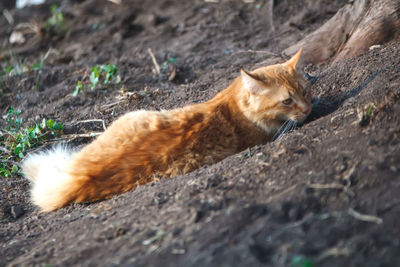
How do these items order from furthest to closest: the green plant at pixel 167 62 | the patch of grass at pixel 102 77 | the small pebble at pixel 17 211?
the green plant at pixel 167 62
the patch of grass at pixel 102 77
the small pebble at pixel 17 211

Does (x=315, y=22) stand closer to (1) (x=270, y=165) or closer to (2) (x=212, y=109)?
(2) (x=212, y=109)

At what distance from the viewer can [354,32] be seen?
4691 millimetres

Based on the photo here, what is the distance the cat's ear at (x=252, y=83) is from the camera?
12.6 ft

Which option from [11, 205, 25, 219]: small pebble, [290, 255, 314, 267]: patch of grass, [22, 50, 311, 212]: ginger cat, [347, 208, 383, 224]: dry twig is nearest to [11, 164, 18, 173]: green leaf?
[22, 50, 311, 212]: ginger cat

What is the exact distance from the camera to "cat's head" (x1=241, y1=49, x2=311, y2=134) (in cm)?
389

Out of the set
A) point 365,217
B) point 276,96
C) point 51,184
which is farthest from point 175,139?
point 365,217

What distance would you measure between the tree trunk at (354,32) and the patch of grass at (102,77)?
2.47 m

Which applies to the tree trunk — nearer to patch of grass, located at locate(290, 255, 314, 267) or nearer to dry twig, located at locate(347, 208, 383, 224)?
dry twig, located at locate(347, 208, 383, 224)

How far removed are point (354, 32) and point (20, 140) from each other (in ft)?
13.2

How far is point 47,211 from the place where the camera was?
3.72 metres

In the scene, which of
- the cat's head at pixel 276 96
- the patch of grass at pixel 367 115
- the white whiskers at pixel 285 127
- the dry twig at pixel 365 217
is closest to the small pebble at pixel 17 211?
the cat's head at pixel 276 96

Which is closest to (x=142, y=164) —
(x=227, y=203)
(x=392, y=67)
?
(x=227, y=203)

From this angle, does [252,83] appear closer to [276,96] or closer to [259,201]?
[276,96]

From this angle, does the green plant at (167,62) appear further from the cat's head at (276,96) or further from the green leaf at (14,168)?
the green leaf at (14,168)
